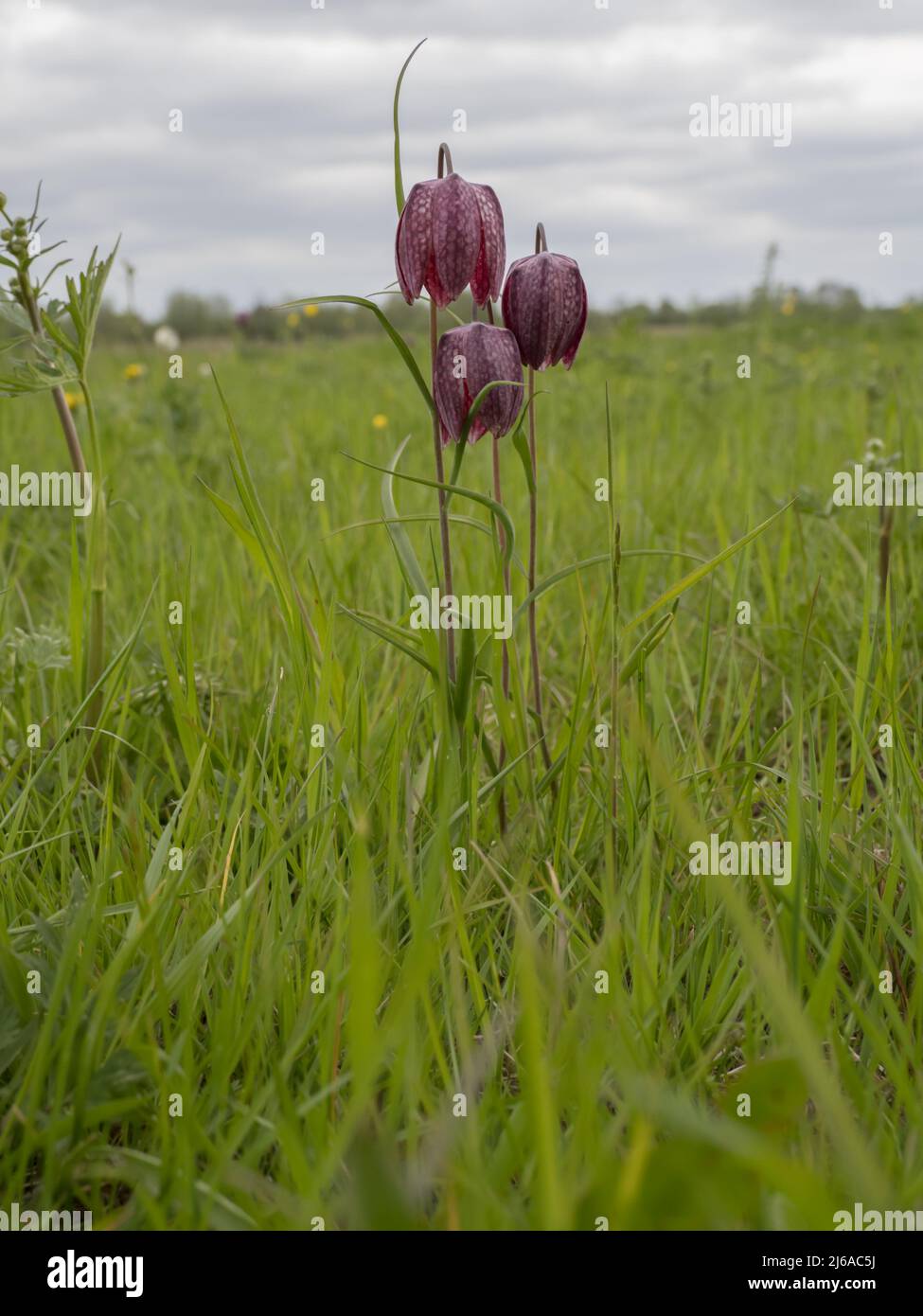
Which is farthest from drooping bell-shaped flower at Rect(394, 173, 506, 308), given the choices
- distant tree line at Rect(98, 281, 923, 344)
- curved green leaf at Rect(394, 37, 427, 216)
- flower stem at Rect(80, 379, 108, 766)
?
distant tree line at Rect(98, 281, 923, 344)

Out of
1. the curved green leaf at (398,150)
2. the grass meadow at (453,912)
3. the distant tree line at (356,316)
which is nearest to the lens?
the grass meadow at (453,912)

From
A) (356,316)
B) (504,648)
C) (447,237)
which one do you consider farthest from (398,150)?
(356,316)

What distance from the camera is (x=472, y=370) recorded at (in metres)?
1.34

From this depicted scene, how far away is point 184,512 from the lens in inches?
107

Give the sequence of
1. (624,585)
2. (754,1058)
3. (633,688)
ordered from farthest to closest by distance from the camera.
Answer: (624,585) → (633,688) → (754,1058)

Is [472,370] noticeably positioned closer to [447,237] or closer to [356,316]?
[447,237]

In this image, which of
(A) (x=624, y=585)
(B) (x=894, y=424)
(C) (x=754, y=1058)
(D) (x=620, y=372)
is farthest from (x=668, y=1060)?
(D) (x=620, y=372)

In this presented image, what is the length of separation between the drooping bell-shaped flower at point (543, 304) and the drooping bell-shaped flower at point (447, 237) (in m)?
0.05

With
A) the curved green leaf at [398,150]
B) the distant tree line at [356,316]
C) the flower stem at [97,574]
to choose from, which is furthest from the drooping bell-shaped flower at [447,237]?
the distant tree line at [356,316]

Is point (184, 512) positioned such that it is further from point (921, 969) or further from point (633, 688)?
point (921, 969)

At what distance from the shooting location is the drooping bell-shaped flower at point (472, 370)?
1.33 meters

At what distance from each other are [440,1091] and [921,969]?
0.53m

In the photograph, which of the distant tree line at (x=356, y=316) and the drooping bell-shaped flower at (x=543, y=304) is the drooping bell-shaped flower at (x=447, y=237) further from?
the distant tree line at (x=356, y=316)
